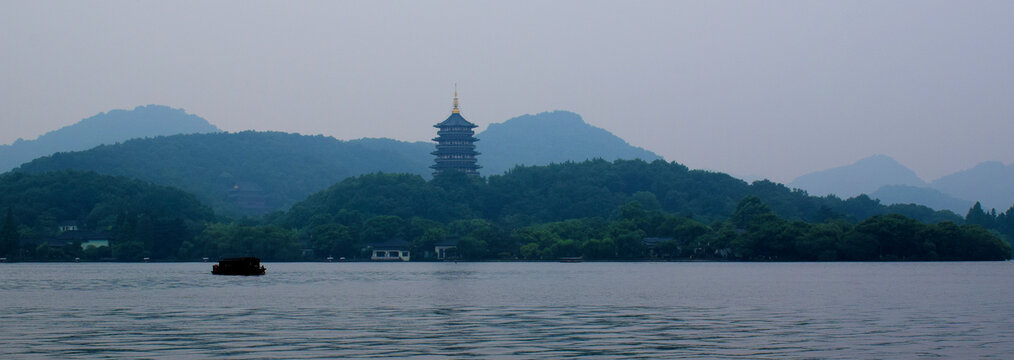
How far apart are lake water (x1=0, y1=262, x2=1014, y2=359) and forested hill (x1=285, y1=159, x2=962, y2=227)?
80151mm

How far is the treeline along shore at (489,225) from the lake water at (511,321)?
4678 centimetres

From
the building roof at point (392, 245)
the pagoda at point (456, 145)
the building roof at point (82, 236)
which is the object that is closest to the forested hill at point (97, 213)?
the building roof at point (82, 236)

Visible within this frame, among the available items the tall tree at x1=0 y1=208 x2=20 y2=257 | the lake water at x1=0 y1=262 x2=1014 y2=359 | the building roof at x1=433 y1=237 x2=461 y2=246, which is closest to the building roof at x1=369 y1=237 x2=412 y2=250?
the building roof at x1=433 y1=237 x2=461 y2=246

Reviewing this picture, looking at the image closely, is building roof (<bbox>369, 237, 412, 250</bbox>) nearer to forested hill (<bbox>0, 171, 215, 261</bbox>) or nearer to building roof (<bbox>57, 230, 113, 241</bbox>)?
forested hill (<bbox>0, 171, 215, 261</bbox>)

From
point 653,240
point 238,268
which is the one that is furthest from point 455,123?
point 238,268

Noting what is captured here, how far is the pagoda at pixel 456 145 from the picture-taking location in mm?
177875

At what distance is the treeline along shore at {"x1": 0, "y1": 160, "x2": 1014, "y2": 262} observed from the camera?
105 metres

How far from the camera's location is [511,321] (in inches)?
1361

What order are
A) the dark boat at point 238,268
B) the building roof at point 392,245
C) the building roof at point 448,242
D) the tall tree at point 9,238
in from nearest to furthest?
the dark boat at point 238,268, the tall tree at point 9,238, the building roof at point 392,245, the building roof at point 448,242

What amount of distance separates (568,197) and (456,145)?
31432 millimetres

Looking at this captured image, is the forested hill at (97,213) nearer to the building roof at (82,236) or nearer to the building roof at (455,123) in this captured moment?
the building roof at (82,236)

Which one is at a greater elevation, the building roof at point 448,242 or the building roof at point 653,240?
the building roof at point 448,242

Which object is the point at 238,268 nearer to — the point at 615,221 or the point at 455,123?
the point at 615,221

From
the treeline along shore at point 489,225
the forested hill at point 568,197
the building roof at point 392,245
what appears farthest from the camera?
the forested hill at point 568,197
